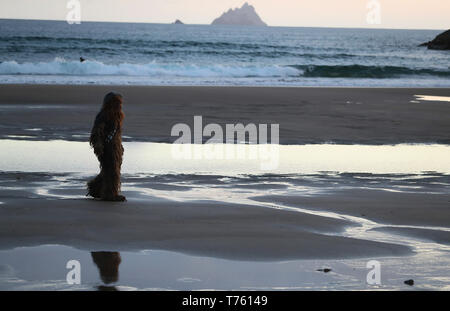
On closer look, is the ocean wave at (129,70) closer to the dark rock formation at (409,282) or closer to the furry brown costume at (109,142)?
the furry brown costume at (109,142)

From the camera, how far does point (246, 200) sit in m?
9.42

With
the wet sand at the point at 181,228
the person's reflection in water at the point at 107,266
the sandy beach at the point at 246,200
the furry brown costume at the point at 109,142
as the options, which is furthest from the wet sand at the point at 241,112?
the person's reflection in water at the point at 107,266

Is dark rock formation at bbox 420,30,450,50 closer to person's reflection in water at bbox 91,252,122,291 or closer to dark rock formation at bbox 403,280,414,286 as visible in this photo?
dark rock formation at bbox 403,280,414,286

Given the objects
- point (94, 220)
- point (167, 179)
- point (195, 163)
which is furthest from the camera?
point (195, 163)

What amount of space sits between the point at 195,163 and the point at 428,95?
17.6m

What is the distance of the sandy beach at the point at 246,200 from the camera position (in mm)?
6980

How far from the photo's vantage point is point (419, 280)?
6.15 metres

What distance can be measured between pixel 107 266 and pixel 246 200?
3.36 meters

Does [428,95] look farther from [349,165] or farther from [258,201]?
[258,201]

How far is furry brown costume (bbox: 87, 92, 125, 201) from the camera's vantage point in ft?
28.5

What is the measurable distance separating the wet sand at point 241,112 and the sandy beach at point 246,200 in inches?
3.5

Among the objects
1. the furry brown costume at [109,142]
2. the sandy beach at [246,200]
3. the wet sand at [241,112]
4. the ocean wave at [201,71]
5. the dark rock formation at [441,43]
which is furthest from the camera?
the dark rock formation at [441,43]

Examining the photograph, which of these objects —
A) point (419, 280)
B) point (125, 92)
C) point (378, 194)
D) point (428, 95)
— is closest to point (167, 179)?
point (378, 194)

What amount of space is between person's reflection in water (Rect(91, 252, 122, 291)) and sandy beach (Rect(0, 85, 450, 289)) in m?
0.17
